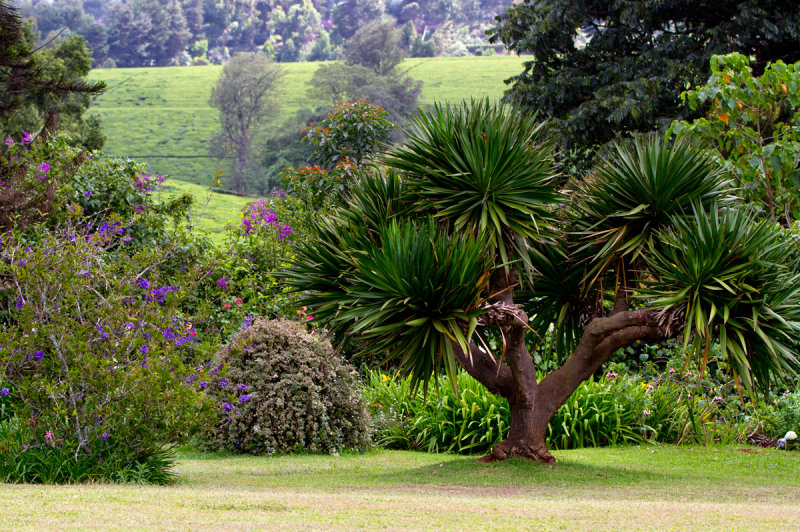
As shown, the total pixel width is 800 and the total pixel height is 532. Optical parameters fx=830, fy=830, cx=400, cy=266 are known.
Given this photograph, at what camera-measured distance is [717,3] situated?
21.2m

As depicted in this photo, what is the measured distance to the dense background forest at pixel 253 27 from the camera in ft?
336

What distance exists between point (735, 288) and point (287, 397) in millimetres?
5235

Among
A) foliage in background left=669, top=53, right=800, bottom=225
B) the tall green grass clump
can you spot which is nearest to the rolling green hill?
the tall green grass clump

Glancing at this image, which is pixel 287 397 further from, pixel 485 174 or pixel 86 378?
pixel 485 174

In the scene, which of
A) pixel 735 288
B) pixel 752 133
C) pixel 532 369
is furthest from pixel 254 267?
pixel 735 288

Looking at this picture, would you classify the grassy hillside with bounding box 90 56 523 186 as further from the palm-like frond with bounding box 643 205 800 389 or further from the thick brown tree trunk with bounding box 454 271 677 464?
the palm-like frond with bounding box 643 205 800 389

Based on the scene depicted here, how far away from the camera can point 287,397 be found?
9.88 metres

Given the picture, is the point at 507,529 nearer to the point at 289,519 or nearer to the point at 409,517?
the point at 409,517

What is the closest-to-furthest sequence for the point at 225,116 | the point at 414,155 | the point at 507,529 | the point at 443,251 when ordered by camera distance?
1. the point at 507,529
2. the point at 443,251
3. the point at 414,155
4. the point at 225,116

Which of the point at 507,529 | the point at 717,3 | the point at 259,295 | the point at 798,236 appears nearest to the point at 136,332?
the point at 507,529

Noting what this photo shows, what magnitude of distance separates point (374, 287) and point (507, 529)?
9.55 feet

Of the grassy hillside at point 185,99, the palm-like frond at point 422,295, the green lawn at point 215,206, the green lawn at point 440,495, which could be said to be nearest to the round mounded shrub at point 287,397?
the green lawn at point 440,495

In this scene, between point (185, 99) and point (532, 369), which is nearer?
point (532, 369)

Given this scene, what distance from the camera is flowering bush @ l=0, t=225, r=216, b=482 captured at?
22.5 ft
